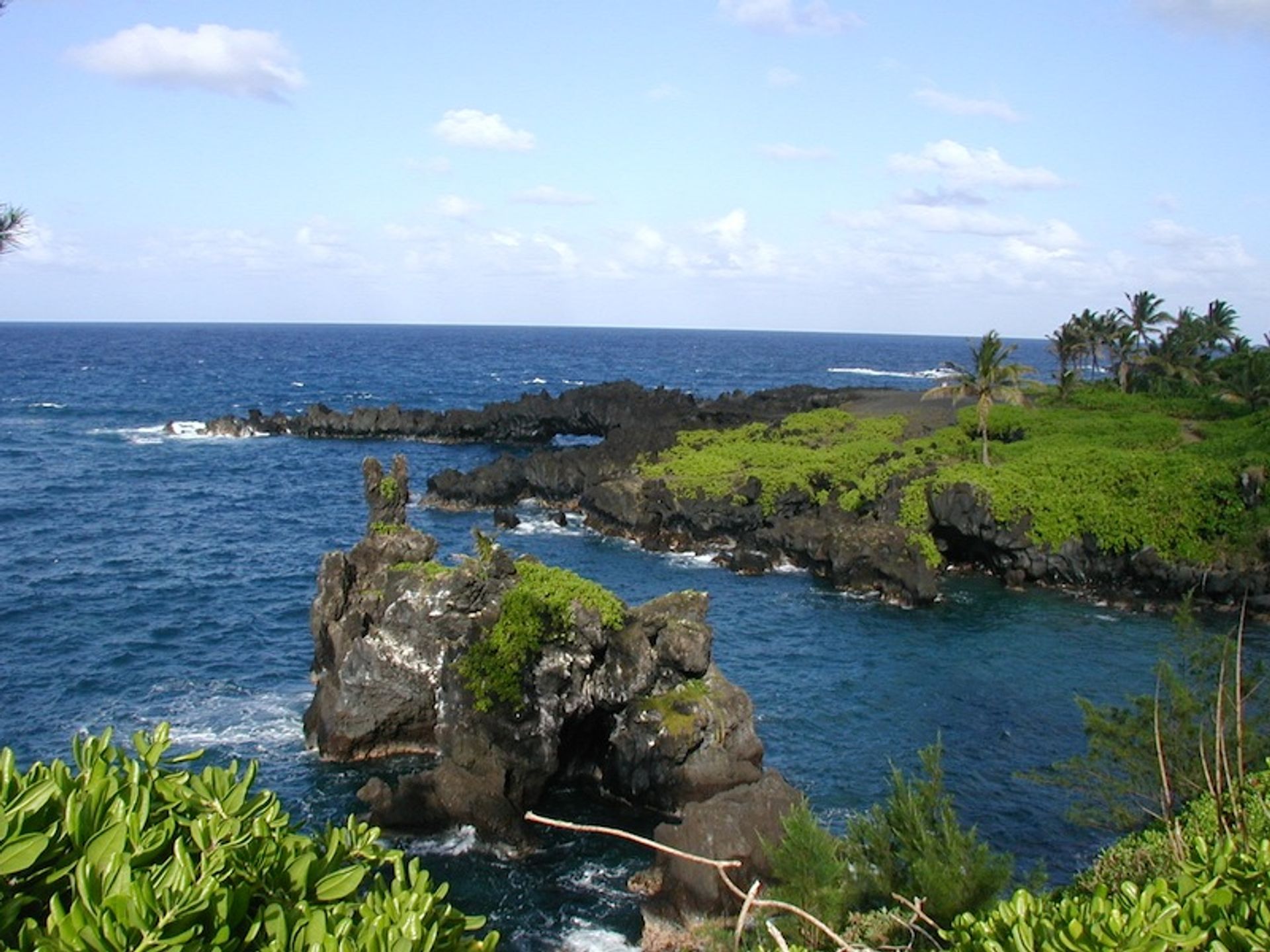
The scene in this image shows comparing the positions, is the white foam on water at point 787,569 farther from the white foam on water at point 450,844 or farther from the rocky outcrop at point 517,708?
the white foam on water at point 450,844

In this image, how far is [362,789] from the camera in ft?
103

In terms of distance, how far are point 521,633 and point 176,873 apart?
2627 cm

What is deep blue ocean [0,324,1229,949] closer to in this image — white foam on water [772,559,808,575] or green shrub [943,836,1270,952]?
white foam on water [772,559,808,575]

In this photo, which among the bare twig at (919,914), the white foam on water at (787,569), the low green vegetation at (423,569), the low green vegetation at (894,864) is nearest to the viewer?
the bare twig at (919,914)

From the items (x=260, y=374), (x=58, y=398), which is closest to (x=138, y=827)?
(x=58, y=398)

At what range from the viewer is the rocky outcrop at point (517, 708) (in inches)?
1248

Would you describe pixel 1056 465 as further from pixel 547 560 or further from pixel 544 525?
pixel 544 525

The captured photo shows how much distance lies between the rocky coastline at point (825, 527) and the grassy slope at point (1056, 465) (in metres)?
0.92

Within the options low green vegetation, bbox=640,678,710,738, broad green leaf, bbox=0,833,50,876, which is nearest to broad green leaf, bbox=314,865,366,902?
broad green leaf, bbox=0,833,50,876

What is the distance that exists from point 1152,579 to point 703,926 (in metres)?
41.0

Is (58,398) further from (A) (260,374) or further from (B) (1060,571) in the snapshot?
(B) (1060,571)

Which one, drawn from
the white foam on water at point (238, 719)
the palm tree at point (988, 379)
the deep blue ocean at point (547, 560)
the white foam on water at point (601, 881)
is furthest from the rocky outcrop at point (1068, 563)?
the white foam on water at point (238, 719)

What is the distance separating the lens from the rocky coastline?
2170 inches

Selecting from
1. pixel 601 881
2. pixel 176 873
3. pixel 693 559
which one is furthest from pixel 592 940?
pixel 693 559
